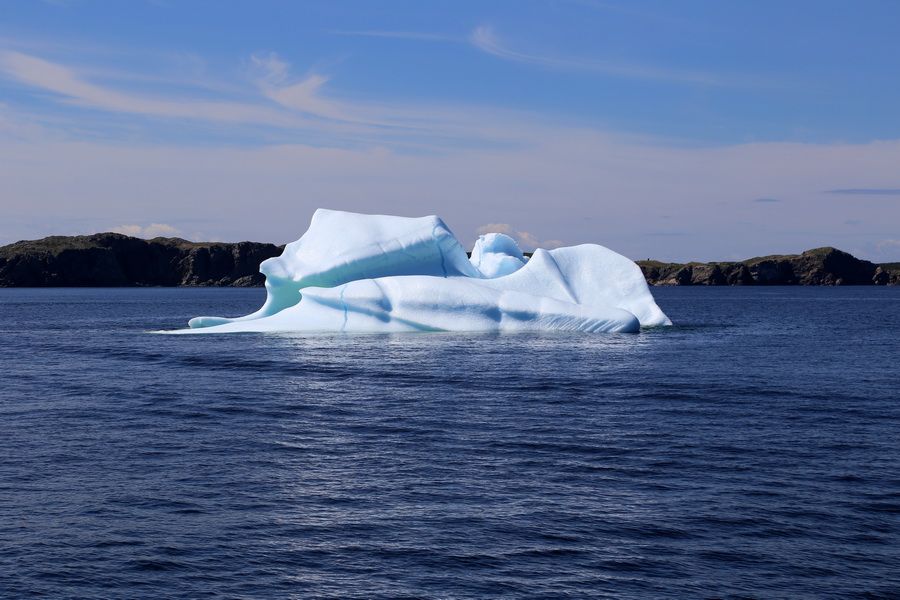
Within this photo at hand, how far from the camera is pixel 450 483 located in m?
14.7

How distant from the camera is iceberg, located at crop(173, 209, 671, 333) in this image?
4216cm

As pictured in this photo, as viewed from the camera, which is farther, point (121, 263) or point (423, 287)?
point (121, 263)

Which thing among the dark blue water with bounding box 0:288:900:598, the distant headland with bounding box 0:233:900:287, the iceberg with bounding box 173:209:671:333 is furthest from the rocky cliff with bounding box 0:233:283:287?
the dark blue water with bounding box 0:288:900:598

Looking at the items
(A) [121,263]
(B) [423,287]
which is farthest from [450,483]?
(A) [121,263]

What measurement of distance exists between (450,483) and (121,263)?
194664mm

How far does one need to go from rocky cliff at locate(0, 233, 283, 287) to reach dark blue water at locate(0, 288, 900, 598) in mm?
162860

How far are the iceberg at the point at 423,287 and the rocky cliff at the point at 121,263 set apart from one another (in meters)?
142

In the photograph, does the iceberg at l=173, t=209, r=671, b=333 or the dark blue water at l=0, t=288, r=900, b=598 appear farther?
the iceberg at l=173, t=209, r=671, b=333

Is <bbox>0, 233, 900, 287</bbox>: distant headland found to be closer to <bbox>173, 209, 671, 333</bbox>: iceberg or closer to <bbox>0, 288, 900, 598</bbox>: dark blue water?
<bbox>173, 209, 671, 333</bbox>: iceberg

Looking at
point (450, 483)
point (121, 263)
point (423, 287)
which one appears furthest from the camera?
point (121, 263)

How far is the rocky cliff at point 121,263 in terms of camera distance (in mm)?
185875

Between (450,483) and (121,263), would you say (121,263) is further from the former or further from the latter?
(450,483)

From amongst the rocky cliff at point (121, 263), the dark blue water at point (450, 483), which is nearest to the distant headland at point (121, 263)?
the rocky cliff at point (121, 263)

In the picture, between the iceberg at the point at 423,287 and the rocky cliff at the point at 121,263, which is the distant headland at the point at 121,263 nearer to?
the rocky cliff at the point at 121,263
